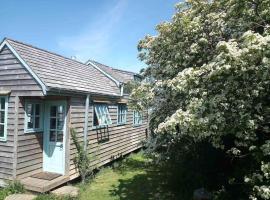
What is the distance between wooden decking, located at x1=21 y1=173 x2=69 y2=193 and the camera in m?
9.74

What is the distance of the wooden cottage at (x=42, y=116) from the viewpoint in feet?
33.6

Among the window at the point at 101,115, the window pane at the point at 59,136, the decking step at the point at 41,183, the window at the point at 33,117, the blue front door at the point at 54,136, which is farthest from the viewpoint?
the window at the point at 101,115

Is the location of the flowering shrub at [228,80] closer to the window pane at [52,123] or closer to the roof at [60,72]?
the roof at [60,72]

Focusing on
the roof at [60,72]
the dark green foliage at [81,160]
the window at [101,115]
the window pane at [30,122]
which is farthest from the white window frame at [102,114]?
the window pane at [30,122]

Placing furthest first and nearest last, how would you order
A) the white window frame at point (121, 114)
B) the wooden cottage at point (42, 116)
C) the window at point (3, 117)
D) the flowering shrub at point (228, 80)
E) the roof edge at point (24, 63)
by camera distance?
the white window frame at point (121, 114), the window at point (3, 117), the wooden cottage at point (42, 116), the roof edge at point (24, 63), the flowering shrub at point (228, 80)

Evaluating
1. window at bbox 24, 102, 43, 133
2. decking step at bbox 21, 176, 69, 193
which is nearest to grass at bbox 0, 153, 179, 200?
decking step at bbox 21, 176, 69, 193

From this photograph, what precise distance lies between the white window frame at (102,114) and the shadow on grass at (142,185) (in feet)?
7.51

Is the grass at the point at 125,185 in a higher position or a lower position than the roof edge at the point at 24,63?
lower

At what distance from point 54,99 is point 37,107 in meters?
0.68

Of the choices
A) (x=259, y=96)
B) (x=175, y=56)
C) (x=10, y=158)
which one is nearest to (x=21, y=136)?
(x=10, y=158)

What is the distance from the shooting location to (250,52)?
5.32 meters

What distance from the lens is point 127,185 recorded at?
11703 millimetres

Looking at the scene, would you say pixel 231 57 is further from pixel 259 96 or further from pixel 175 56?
pixel 175 56

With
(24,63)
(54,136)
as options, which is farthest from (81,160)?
(24,63)
